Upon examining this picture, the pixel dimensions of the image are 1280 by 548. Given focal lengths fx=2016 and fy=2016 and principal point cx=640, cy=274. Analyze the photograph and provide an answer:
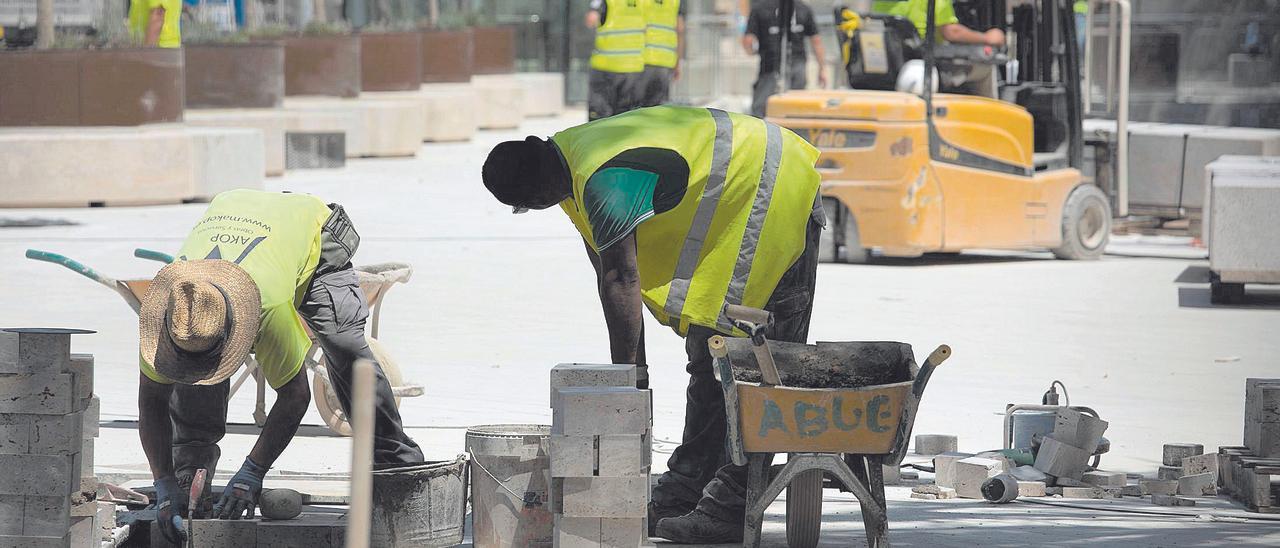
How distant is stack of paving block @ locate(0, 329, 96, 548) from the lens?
5.48m

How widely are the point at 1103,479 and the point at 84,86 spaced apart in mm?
10053

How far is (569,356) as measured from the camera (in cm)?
939

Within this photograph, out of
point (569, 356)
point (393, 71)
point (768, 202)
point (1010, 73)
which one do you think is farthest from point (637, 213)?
point (393, 71)

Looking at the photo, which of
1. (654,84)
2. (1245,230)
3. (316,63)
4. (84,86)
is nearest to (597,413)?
(1245,230)

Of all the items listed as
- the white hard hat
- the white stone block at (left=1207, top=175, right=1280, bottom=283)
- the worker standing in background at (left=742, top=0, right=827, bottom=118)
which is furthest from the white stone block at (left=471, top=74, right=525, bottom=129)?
the white stone block at (left=1207, top=175, right=1280, bottom=283)

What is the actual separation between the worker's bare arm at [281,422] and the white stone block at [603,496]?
922mm

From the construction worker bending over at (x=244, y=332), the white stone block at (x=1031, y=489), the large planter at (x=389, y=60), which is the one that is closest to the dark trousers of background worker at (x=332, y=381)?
the construction worker bending over at (x=244, y=332)

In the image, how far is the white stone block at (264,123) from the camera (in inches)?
686

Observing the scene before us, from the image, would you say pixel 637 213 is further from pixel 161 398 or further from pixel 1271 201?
pixel 1271 201

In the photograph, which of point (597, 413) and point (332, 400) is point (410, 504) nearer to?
point (597, 413)

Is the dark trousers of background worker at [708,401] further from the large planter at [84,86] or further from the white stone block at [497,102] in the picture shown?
the white stone block at [497,102]

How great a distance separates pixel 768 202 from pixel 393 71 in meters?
15.4

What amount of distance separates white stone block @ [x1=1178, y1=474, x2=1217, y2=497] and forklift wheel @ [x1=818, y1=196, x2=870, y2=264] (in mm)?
6054

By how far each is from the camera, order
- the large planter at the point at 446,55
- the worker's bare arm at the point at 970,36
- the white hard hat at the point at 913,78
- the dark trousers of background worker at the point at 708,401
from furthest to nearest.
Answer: the large planter at the point at 446,55 → the white hard hat at the point at 913,78 → the worker's bare arm at the point at 970,36 → the dark trousers of background worker at the point at 708,401
